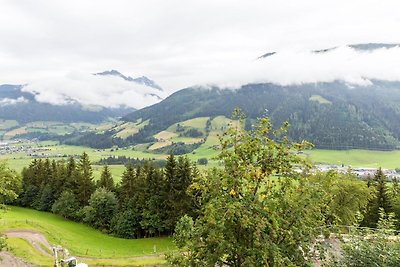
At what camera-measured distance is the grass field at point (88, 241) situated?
52.3 meters

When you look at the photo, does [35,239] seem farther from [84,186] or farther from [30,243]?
[84,186]

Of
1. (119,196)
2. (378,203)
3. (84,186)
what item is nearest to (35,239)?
(119,196)

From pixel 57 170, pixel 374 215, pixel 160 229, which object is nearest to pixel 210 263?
pixel 160 229

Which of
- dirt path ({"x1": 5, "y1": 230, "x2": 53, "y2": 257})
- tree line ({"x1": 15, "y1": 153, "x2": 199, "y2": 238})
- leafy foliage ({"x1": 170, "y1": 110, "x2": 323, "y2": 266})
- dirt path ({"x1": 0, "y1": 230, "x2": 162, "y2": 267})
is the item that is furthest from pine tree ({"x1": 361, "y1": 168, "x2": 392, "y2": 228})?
leafy foliage ({"x1": 170, "y1": 110, "x2": 323, "y2": 266})

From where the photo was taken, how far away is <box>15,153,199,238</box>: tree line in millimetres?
69062

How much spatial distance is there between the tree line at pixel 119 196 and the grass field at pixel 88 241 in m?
3.34

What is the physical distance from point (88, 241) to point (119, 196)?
17.8 metres

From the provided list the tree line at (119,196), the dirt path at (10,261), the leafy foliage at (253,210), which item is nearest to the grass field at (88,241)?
the tree line at (119,196)

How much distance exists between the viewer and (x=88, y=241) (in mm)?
62031

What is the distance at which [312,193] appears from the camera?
1747cm

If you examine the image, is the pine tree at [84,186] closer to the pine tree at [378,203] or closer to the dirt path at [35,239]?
the dirt path at [35,239]

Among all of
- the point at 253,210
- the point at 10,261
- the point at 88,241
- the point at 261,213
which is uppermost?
the point at 253,210

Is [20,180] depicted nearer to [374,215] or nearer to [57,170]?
[57,170]

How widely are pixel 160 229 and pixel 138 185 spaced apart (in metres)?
10.3
